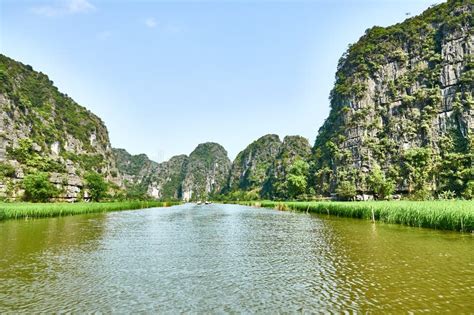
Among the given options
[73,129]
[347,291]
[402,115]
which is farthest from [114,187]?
[347,291]

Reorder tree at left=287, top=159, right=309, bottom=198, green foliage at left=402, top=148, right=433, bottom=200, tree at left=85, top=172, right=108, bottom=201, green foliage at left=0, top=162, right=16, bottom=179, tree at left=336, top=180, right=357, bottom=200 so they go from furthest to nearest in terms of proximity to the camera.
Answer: tree at left=287, top=159, right=309, bottom=198 < tree at left=85, top=172, right=108, bottom=201 < tree at left=336, top=180, right=357, bottom=200 < green foliage at left=402, top=148, right=433, bottom=200 < green foliage at left=0, top=162, right=16, bottom=179

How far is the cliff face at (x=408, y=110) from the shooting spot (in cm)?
8169

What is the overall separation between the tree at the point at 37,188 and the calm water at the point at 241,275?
193 ft

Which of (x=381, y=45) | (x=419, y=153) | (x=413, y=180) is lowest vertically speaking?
(x=413, y=180)

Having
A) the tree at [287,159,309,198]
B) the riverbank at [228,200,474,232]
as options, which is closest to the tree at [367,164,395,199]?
the tree at [287,159,309,198]

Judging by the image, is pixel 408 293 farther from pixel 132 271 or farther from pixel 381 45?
pixel 381 45

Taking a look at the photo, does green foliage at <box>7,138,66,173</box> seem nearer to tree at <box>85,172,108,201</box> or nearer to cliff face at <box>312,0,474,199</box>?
tree at <box>85,172,108,201</box>

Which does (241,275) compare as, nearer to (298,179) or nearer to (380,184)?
(380,184)

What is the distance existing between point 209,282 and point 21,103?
12463cm

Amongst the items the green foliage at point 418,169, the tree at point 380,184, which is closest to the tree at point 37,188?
the tree at point 380,184

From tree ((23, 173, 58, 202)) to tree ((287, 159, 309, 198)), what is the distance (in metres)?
68.0

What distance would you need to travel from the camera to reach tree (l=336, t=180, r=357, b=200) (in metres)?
89.1

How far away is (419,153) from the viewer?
274 feet

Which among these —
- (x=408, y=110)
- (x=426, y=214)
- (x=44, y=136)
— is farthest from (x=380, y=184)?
(x=44, y=136)
